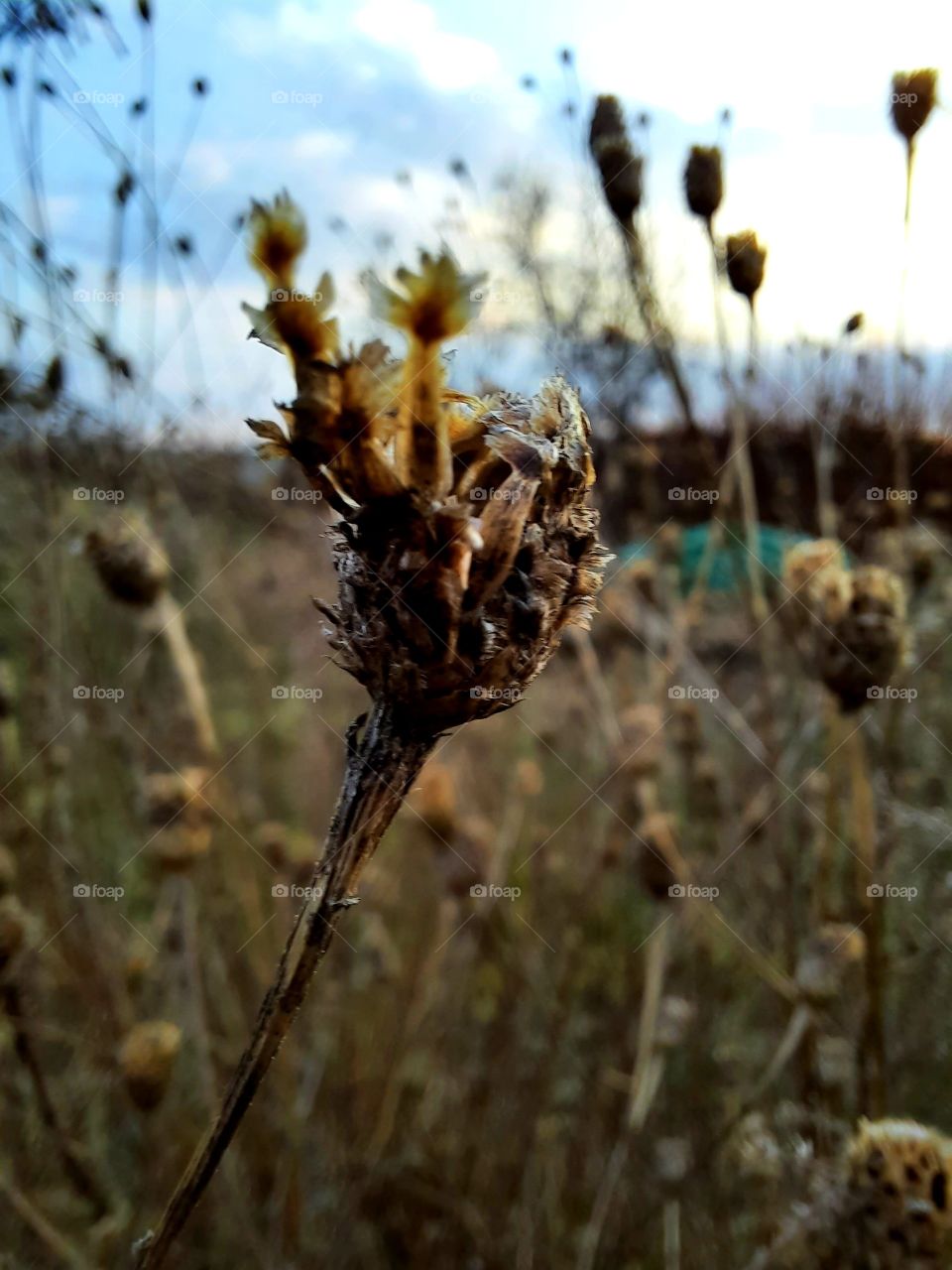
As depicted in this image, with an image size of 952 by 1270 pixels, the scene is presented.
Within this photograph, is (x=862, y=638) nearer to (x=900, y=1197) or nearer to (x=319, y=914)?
(x=900, y=1197)

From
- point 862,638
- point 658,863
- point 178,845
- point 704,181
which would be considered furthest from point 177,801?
point 704,181

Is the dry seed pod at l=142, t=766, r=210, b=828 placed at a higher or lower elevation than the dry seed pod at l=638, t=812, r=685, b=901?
higher

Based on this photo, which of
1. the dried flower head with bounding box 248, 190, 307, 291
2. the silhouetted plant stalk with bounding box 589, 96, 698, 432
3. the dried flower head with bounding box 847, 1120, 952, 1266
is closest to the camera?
the dried flower head with bounding box 248, 190, 307, 291

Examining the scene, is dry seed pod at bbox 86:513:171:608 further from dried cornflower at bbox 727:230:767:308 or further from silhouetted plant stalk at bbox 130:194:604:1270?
silhouetted plant stalk at bbox 130:194:604:1270

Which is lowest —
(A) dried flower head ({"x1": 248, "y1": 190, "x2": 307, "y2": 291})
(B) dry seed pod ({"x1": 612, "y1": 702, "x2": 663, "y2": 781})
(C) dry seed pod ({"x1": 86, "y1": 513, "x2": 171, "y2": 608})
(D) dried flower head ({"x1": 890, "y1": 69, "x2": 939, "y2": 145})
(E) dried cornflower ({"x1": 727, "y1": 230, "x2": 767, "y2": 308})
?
(B) dry seed pod ({"x1": 612, "y1": 702, "x2": 663, "y2": 781})

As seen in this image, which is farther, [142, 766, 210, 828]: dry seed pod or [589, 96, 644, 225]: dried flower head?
[142, 766, 210, 828]: dry seed pod

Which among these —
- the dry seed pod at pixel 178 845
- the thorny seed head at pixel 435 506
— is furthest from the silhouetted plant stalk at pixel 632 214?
the dry seed pod at pixel 178 845

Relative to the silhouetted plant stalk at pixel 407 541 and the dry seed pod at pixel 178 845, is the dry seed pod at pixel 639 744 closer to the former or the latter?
the dry seed pod at pixel 178 845

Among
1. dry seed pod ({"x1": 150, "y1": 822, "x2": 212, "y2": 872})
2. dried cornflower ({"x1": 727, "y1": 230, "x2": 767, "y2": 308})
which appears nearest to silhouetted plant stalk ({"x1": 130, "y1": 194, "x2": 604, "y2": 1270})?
dried cornflower ({"x1": 727, "y1": 230, "x2": 767, "y2": 308})
